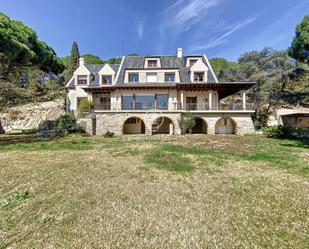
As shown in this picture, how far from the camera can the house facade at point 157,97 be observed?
19.0 m

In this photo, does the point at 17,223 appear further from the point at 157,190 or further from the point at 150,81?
the point at 150,81

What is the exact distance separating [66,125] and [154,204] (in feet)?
53.9

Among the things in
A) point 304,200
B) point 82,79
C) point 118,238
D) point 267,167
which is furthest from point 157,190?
point 82,79

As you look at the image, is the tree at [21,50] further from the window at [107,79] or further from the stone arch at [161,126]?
the stone arch at [161,126]

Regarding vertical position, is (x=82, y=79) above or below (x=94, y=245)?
above

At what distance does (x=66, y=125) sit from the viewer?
18.0 meters

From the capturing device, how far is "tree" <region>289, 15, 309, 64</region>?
48.4 feet

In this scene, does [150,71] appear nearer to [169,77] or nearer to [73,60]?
[169,77]

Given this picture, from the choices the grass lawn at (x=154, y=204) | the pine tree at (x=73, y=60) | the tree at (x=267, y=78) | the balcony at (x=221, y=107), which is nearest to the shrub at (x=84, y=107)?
the balcony at (x=221, y=107)

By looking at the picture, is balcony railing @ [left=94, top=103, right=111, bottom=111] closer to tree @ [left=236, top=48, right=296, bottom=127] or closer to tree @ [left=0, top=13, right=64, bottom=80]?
tree @ [left=0, top=13, right=64, bottom=80]

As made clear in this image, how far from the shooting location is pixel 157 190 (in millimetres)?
5309

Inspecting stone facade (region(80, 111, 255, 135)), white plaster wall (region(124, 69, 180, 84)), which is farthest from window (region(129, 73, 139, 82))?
stone facade (region(80, 111, 255, 135))

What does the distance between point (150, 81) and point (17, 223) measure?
20.3m

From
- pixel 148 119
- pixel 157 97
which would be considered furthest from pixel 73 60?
pixel 148 119
